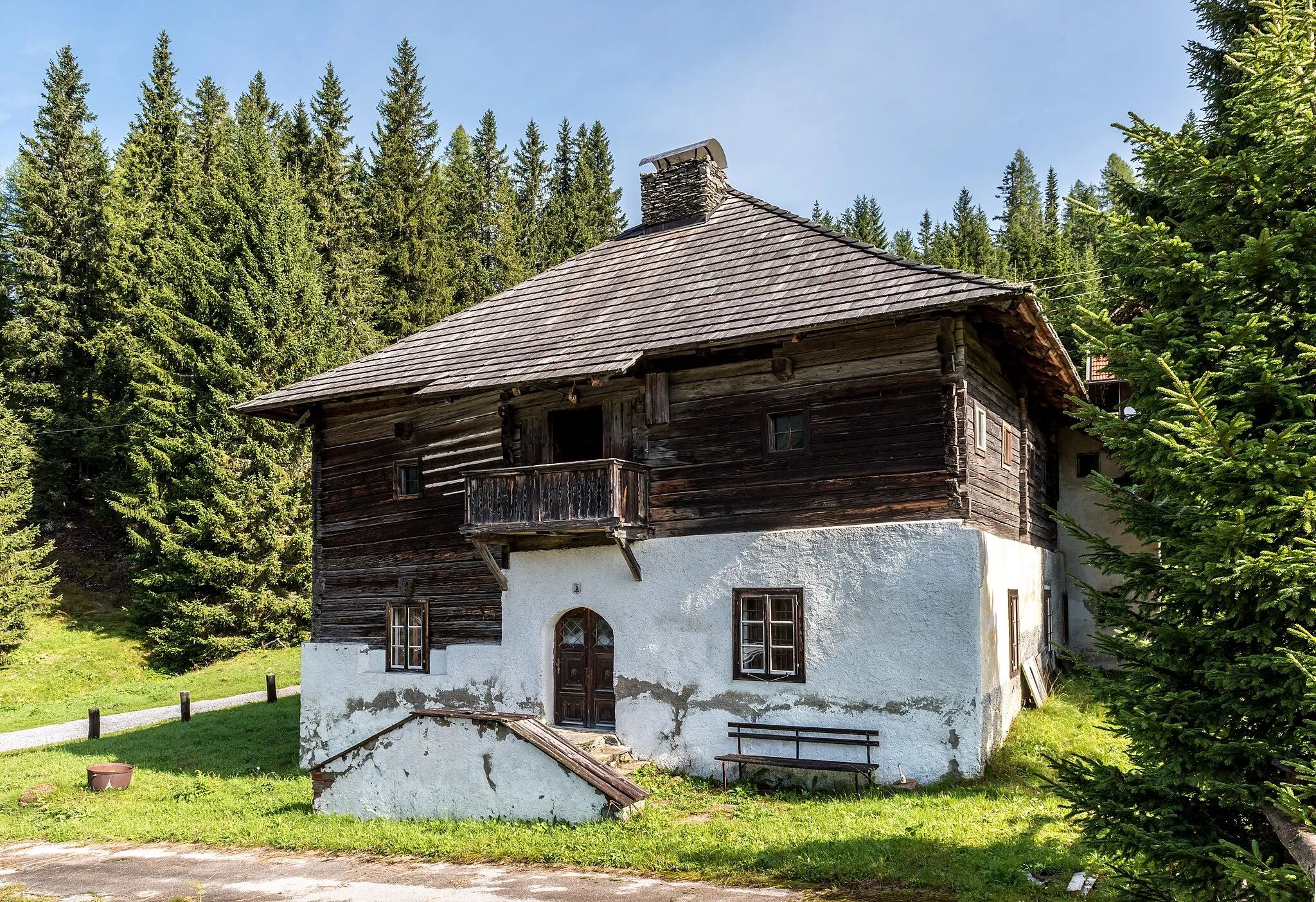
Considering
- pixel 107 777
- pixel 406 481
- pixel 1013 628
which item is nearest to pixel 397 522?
pixel 406 481

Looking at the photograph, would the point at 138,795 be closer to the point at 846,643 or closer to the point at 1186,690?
the point at 846,643

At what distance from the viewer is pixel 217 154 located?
40.0 meters

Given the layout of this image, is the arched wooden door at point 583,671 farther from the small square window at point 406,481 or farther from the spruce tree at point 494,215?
the spruce tree at point 494,215

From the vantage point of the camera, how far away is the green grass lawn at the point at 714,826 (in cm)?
981

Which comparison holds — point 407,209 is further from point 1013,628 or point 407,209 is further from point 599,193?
point 1013,628

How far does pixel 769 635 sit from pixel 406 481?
7975mm

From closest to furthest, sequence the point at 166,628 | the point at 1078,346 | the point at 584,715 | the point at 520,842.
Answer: the point at 1078,346
the point at 520,842
the point at 584,715
the point at 166,628

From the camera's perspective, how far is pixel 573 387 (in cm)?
1600

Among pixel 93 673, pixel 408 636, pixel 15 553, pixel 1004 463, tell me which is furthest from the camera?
pixel 15 553

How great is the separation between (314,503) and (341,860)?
9302mm

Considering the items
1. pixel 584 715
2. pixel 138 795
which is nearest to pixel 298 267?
pixel 138 795

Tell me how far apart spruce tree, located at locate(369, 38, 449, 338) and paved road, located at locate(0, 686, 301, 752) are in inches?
784

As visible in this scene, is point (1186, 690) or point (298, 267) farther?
point (298, 267)

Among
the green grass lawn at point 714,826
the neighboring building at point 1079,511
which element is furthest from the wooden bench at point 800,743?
the neighboring building at point 1079,511
